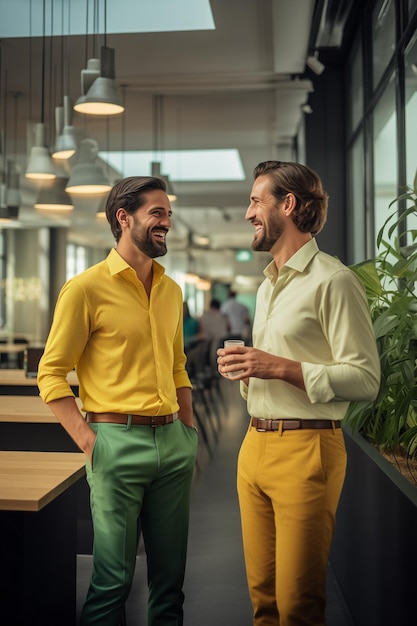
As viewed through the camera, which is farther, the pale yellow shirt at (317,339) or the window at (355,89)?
the window at (355,89)

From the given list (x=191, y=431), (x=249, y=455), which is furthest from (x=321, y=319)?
(x=191, y=431)

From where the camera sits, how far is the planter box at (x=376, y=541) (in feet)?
6.96

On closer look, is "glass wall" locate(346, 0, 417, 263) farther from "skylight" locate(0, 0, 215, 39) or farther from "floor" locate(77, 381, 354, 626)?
"floor" locate(77, 381, 354, 626)

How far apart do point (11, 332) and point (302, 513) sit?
18.1 metres

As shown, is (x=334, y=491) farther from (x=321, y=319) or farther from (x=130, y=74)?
Answer: (x=130, y=74)

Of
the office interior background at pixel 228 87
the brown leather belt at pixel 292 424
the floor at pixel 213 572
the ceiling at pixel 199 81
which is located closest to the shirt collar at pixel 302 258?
the brown leather belt at pixel 292 424

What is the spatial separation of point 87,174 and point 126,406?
3.45 meters

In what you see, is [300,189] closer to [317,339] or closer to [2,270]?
[317,339]

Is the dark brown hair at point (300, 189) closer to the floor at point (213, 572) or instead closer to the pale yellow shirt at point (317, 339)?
the pale yellow shirt at point (317, 339)

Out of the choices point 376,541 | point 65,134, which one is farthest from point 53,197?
point 376,541

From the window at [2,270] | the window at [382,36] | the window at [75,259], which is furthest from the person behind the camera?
the window at [75,259]

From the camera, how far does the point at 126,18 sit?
6051 millimetres

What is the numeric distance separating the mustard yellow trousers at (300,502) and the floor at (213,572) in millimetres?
1304

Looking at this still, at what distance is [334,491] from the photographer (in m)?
1.91
